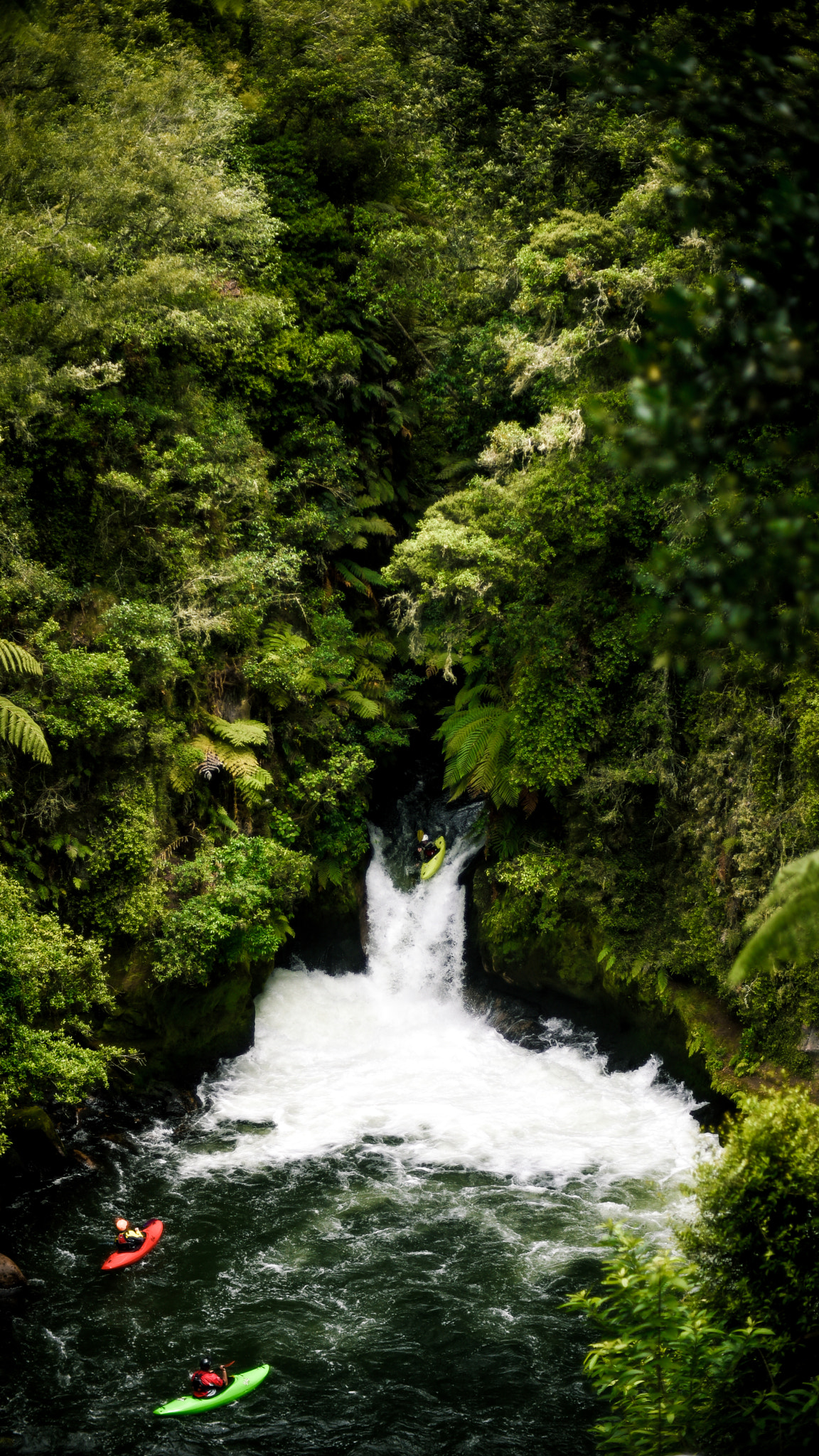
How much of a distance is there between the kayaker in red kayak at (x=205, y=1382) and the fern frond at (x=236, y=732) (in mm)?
7655

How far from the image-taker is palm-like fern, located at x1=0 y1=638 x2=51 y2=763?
34.4ft

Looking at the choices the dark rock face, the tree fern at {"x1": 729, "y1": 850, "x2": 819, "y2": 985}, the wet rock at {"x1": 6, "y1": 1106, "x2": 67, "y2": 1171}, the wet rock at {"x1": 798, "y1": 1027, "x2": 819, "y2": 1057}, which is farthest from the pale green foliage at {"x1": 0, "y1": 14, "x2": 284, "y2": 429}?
the wet rock at {"x1": 798, "y1": 1027, "x2": 819, "y2": 1057}

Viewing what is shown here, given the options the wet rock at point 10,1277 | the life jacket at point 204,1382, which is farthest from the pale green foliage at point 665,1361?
the wet rock at point 10,1277

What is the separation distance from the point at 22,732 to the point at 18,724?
9cm

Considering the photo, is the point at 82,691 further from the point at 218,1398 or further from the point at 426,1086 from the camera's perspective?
the point at 218,1398

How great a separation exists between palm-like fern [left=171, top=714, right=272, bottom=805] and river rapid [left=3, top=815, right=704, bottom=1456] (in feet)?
12.8

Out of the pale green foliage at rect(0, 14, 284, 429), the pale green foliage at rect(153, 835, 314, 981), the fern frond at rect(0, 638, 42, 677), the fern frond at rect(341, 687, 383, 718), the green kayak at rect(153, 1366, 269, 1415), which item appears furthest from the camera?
the fern frond at rect(341, 687, 383, 718)

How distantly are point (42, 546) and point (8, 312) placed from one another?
9.41 feet

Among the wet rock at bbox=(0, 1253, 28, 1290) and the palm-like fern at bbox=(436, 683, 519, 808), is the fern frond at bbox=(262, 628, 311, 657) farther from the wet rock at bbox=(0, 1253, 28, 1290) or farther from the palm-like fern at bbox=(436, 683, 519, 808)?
the wet rock at bbox=(0, 1253, 28, 1290)

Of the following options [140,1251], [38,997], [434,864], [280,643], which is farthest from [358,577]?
[140,1251]

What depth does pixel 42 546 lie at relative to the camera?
12586 millimetres

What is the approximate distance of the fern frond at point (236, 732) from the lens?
13.7m

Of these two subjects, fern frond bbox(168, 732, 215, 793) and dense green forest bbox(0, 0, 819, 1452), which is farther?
fern frond bbox(168, 732, 215, 793)

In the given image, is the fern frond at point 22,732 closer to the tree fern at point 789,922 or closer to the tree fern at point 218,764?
the tree fern at point 218,764
